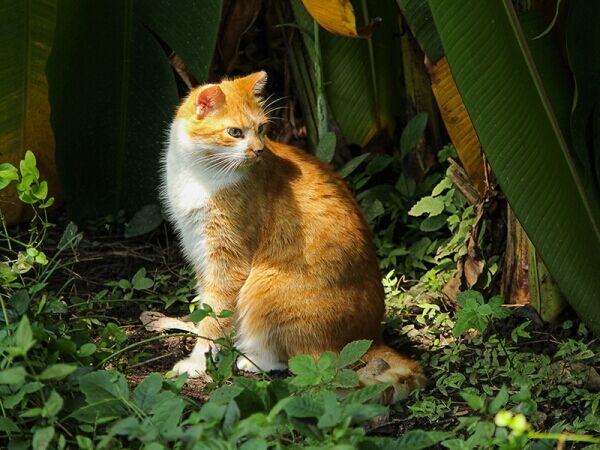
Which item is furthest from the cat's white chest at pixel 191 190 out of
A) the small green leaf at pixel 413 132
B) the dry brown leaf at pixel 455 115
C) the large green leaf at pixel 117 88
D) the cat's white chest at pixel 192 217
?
the small green leaf at pixel 413 132

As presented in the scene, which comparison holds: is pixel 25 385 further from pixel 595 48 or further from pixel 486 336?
pixel 595 48

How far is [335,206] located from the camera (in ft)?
13.9

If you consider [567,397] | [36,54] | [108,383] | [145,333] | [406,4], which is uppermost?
[406,4]

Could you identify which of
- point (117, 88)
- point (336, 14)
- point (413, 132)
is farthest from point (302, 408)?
point (117, 88)

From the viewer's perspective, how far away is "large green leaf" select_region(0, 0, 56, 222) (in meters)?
4.76

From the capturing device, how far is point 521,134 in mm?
3764

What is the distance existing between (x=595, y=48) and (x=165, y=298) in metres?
2.11

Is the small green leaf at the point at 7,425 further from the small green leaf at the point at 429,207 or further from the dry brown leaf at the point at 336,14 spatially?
the small green leaf at the point at 429,207

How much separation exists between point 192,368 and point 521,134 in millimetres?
1503

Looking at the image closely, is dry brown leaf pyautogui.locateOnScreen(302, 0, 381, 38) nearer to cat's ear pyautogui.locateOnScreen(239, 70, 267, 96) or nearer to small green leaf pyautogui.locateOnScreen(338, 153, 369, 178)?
cat's ear pyautogui.locateOnScreen(239, 70, 267, 96)

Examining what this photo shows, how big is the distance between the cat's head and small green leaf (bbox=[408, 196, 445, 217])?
96 cm

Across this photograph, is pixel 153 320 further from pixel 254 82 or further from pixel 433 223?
pixel 433 223

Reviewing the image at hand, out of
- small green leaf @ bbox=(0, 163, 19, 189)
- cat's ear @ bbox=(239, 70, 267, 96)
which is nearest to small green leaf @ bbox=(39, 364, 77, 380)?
small green leaf @ bbox=(0, 163, 19, 189)

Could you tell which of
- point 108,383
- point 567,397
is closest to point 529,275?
point 567,397
